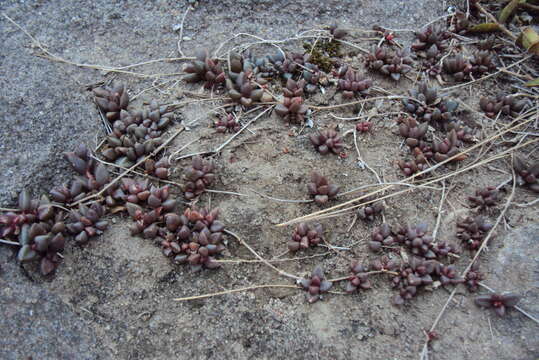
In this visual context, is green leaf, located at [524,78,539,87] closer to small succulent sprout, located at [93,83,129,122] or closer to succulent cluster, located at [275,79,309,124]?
succulent cluster, located at [275,79,309,124]

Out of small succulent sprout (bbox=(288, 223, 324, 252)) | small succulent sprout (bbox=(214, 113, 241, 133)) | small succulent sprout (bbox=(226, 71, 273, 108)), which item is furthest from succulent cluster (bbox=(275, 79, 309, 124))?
small succulent sprout (bbox=(288, 223, 324, 252))

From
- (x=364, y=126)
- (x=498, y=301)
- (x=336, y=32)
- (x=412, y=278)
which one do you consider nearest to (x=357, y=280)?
(x=412, y=278)

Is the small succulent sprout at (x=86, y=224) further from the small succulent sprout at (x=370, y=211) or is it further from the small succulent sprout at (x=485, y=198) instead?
the small succulent sprout at (x=485, y=198)

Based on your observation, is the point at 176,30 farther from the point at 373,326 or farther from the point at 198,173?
the point at 373,326

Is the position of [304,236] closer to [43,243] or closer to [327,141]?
[327,141]

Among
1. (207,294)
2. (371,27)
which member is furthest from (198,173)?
(371,27)

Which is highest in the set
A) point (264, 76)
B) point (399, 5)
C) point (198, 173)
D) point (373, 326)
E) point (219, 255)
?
point (399, 5)
